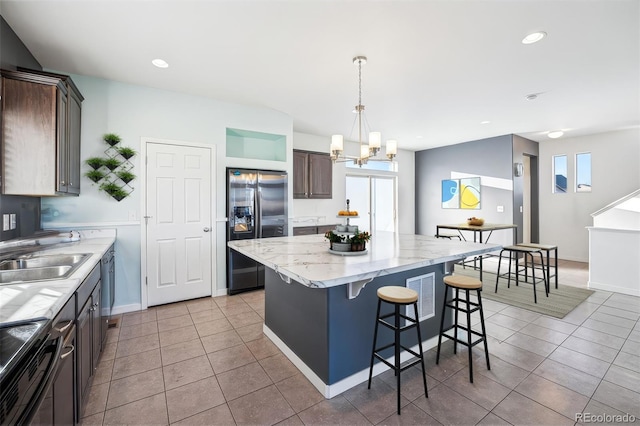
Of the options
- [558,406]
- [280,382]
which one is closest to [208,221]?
[280,382]

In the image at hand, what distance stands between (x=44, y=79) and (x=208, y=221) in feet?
6.98

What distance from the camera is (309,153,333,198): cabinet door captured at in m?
5.61

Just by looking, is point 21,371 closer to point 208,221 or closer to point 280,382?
point 280,382

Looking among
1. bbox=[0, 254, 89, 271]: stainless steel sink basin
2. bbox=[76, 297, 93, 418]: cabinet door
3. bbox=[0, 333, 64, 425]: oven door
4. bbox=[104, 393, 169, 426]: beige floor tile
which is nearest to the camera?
bbox=[0, 333, 64, 425]: oven door

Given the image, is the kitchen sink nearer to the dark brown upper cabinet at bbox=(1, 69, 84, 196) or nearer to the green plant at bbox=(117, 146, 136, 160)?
the dark brown upper cabinet at bbox=(1, 69, 84, 196)

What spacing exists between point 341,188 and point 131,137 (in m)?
4.13

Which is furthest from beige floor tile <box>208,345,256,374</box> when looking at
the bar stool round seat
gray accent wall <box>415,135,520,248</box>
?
gray accent wall <box>415,135,520,248</box>

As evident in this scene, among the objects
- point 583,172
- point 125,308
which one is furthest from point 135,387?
point 583,172

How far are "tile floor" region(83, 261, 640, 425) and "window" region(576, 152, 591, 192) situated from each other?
13.6ft

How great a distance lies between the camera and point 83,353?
1705mm

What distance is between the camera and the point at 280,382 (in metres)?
2.11

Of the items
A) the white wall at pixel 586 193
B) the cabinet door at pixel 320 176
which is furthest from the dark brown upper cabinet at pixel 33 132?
the white wall at pixel 586 193

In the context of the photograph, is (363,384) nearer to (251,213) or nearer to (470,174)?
(251,213)

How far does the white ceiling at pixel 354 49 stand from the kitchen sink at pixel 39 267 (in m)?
1.87
